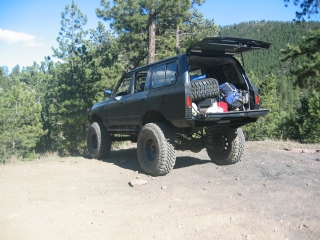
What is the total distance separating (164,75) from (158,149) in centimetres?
140

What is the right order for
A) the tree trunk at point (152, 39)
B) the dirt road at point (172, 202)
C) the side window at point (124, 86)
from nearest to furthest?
the dirt road at point (172, 202) < the side window at point (124, 86) < the tree trunk at point (152, 39)

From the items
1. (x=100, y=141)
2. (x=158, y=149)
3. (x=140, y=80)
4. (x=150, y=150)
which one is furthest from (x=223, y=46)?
(x=100, y=141)

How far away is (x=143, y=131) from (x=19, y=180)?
2.69 metres

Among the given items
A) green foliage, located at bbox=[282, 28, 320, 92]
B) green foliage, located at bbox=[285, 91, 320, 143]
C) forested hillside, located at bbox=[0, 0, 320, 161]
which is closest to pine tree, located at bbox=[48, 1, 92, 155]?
forested hillside, located at bbox=[0, 0, 320, 161]

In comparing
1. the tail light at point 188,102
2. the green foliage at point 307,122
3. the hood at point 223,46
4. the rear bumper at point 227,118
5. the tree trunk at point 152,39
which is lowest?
the green foliage at point 307,122

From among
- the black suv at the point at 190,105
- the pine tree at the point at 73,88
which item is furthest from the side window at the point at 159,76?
the pine tree at the point at 73,88

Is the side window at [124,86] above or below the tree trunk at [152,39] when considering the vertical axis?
below

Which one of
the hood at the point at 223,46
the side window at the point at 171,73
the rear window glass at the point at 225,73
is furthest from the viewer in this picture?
the rear window glass at the point at 225,73

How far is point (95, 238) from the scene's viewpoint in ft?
11.3

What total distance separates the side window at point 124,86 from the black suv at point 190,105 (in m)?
0.08

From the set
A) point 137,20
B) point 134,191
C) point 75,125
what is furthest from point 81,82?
point 134,191

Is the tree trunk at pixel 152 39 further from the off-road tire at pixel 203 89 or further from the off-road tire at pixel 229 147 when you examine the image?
the off-road tire at pixel 203 89

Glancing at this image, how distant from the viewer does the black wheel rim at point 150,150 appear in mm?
6098

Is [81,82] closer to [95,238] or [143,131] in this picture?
[143,131]
